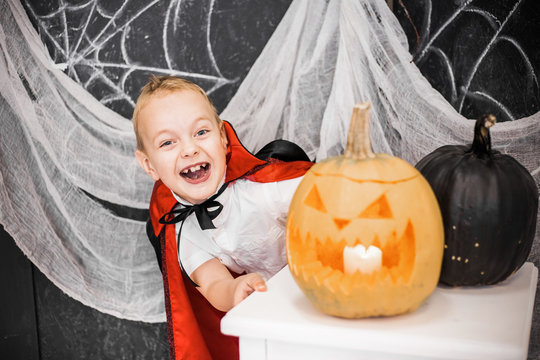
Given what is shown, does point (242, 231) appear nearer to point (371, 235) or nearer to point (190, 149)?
point (190, 149)

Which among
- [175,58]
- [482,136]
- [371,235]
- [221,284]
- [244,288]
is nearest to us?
[371,235]

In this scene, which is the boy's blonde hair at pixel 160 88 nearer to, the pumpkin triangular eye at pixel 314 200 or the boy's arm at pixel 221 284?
the boy's arm at pixel 221 284

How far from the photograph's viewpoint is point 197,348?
1.21 metres

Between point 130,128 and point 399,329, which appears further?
point 130,128

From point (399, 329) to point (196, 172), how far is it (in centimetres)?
61

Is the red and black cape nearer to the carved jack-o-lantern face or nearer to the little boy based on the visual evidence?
the little boy

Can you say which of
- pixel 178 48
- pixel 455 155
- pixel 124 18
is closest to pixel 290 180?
pixel 455 155

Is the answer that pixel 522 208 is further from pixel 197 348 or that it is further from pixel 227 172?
pixel 197 348

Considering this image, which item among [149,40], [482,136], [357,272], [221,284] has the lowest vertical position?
[221,284]

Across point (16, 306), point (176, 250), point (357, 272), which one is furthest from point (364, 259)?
point (16, 306)

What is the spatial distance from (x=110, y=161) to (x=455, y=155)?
953mm

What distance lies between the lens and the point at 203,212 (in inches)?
45.3

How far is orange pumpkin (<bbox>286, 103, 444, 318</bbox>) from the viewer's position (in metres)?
0.69

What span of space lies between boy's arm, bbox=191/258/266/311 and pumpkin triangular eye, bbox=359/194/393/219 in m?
0.29
